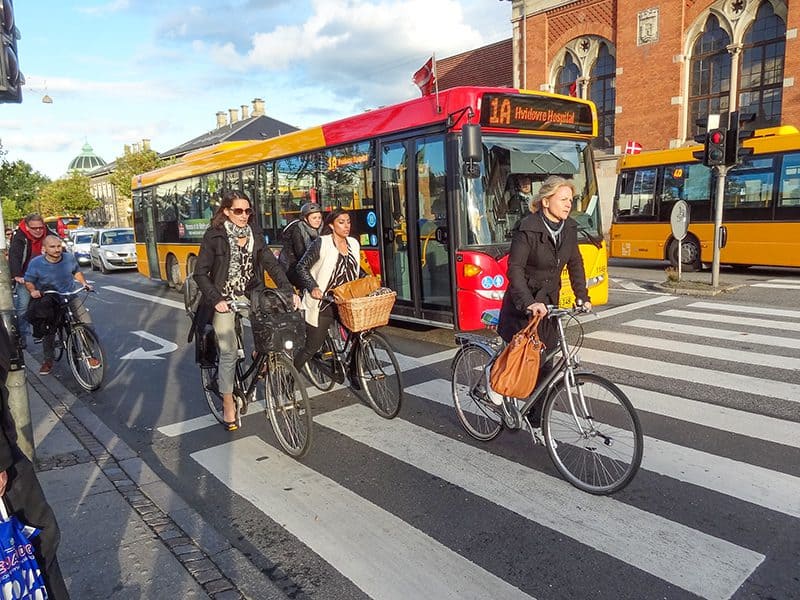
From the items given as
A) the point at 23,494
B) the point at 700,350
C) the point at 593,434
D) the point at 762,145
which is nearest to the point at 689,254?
the point at 762,145

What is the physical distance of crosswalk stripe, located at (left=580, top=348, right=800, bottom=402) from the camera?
19.2 feet

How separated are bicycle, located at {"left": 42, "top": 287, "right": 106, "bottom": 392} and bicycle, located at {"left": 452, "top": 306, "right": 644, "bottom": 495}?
4461 mm

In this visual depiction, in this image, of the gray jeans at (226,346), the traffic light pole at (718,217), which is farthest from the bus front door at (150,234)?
the traffic light pole at (718,217)

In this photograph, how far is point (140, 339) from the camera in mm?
9648

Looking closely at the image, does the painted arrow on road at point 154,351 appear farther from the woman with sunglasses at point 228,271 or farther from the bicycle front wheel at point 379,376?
the bicycle front wheel at point 379,376

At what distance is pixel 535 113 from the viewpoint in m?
7.94

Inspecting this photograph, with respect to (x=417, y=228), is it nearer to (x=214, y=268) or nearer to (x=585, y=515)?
(x=214, y=268)

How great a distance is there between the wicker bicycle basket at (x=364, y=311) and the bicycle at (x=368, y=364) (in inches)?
10.1

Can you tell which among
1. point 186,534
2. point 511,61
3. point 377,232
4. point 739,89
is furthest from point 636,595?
point 511,61

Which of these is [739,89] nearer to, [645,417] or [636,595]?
[645,417]

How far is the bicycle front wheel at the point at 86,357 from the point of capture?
6.74m

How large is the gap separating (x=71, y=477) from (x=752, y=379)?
619 centimetres

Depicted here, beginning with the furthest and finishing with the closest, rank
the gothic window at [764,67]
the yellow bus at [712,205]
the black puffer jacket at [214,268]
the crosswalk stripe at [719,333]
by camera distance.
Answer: the gothic window at [764,67]
the yellow bus at [712,205]
the crosswalk stripe at [719,333]
the black puffer jacket at [214,268]

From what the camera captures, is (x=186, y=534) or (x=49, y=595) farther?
(x=186, y=534)
